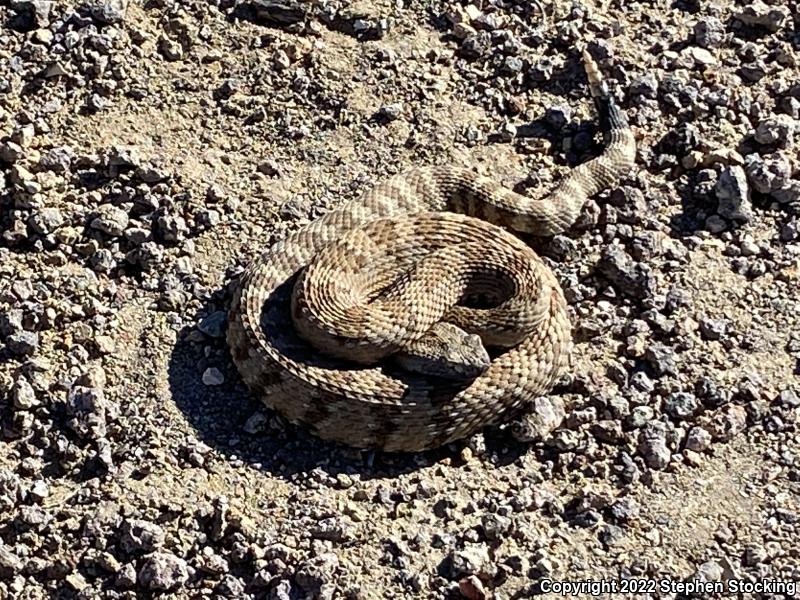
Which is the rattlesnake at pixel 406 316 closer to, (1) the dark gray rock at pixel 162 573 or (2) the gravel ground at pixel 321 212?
(2) the gravel ground at pixel 321 212

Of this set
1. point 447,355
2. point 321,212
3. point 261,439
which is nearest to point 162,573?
point 261,439

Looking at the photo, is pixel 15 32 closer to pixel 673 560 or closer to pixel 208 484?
pixel 208 484

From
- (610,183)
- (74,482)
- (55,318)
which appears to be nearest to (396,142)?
(610,183)

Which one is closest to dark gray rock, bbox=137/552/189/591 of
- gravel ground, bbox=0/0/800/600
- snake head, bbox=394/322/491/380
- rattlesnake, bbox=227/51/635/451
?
gravel ground, bbox=0/0/800/600

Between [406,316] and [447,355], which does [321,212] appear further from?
[447,355]

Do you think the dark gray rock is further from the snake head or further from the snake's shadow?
the snake head

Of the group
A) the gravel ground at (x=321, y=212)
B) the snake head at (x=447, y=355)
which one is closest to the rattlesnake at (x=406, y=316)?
the snake head at (x=447, y=355)
